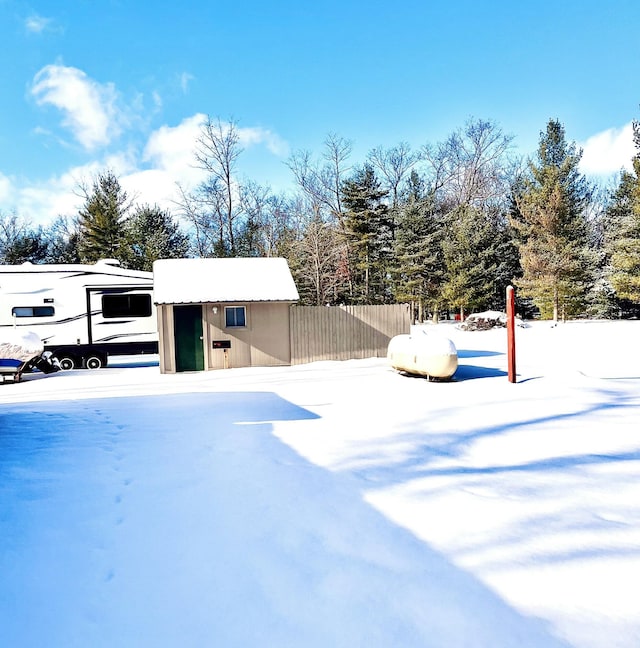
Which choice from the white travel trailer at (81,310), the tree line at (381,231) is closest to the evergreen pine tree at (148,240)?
the tree line at (381,231)

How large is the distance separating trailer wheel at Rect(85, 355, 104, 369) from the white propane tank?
9305 mm

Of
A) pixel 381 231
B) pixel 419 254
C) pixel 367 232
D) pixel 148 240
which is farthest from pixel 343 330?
pixel 148 240

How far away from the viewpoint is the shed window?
42.2 feet

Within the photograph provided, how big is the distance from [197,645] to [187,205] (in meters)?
29.3

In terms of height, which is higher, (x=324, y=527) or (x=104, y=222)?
(x=104, y=222)

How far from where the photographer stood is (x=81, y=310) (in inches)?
542

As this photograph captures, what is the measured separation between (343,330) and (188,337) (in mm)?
4597

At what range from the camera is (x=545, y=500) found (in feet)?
11.3

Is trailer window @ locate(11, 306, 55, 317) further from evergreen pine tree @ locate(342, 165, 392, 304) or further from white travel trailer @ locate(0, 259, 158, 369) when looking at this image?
evergreen pine tree @ locate(342, 165, 392, 304)

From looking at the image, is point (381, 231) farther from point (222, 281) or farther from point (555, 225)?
point (222, 281)

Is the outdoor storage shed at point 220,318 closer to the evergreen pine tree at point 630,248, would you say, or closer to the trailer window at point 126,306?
the trailer window at point 126,306

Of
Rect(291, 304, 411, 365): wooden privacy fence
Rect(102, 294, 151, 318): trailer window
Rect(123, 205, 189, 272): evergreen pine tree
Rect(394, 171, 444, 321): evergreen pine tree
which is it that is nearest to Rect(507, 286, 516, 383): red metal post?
Rect(291, 304, 411, 365): wooden privacy fence

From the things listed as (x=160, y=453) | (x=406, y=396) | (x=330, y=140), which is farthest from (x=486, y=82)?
(x=160, y=453)

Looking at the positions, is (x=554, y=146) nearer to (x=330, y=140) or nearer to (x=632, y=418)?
(x=330, y=140)
